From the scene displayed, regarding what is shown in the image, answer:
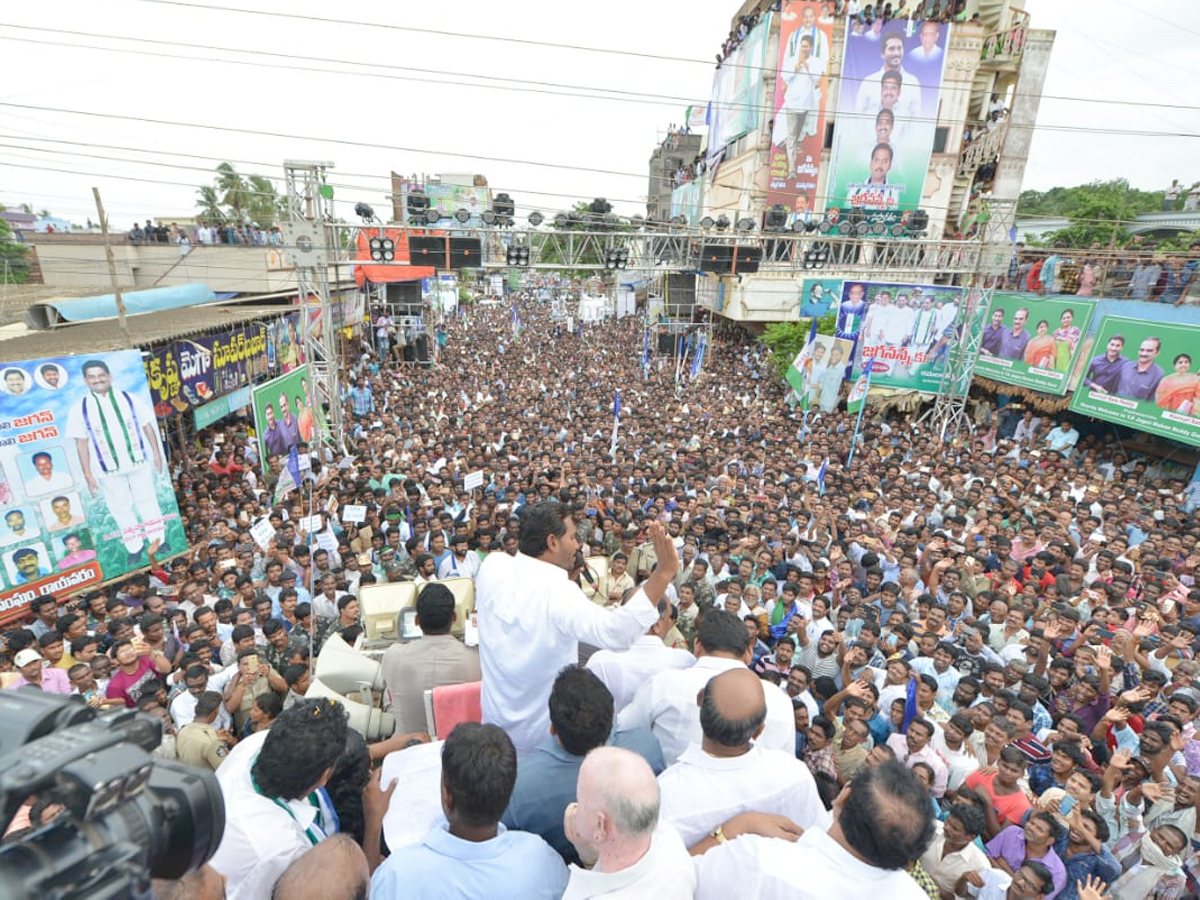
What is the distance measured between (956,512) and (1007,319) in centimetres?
857

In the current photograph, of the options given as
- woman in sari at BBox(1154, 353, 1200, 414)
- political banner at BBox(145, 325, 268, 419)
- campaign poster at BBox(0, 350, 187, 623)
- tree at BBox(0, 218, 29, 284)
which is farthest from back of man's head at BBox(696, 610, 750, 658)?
tree at BBox(0, 218, 29, 284)

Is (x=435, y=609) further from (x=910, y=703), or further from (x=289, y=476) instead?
(x=289, y=476)

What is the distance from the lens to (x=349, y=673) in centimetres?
337

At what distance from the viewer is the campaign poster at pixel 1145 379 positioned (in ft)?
35.9

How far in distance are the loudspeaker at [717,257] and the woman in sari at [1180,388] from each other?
836cm

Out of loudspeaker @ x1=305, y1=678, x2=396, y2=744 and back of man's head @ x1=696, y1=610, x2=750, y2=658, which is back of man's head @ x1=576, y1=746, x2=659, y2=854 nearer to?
back of man's head @ x1=696, y1=610, x2=750, y2=658

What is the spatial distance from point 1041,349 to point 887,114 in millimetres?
19537

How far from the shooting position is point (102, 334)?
1033cm

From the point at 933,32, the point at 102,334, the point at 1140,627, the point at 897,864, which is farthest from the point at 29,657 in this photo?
the point at 933,32

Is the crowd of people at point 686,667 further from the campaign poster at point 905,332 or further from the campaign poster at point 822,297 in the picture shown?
the campaign poster at point 822,297

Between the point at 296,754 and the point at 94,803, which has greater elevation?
the point at 94,803

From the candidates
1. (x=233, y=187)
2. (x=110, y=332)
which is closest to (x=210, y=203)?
(x=233, y=187)

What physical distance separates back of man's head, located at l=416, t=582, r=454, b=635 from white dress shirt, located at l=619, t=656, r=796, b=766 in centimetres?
95

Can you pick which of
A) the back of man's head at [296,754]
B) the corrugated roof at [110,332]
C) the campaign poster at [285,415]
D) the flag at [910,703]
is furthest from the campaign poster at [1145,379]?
the corrugated roof at [110,332]
